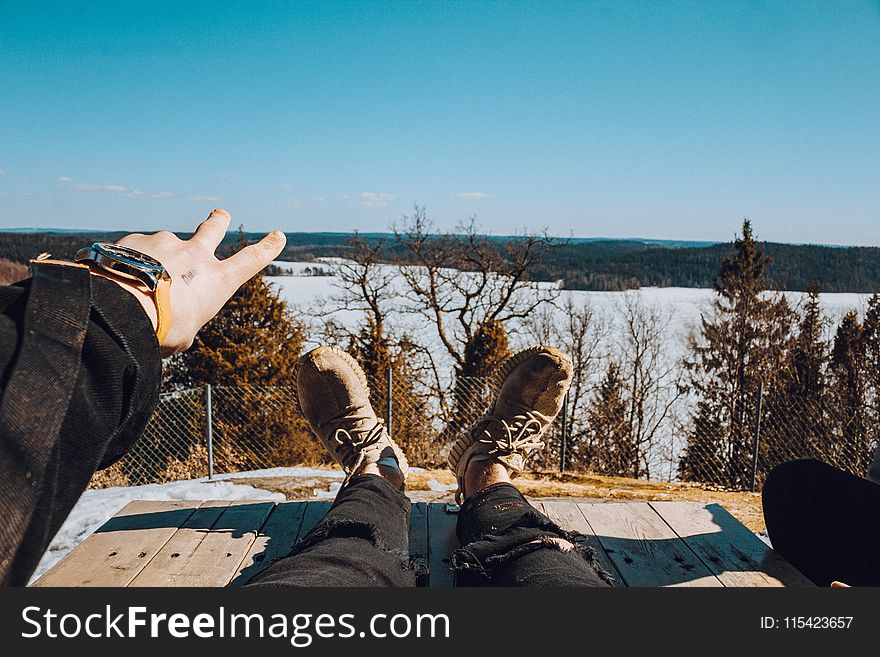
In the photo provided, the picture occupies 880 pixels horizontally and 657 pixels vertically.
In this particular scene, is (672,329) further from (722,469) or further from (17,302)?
(17,302)

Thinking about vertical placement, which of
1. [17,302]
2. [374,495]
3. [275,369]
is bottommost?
[275,369]

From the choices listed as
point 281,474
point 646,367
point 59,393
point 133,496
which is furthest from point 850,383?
point 59,393

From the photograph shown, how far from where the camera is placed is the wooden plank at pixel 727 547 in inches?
69.9

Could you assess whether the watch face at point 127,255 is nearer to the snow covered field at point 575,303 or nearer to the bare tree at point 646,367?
the snow covered field at point 575,303

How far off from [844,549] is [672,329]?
31.9 meters

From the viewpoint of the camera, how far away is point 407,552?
5.08ft

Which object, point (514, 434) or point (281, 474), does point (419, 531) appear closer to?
point (514, 434)

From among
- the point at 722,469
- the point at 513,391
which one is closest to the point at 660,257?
the point at 722,469

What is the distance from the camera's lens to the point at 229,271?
90 centimetres

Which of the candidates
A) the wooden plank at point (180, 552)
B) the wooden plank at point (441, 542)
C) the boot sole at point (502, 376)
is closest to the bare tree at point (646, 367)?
the boot sole at point (502, 376)

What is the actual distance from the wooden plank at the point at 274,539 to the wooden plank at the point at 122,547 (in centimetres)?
28

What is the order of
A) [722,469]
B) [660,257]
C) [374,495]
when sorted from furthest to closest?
1. [660,257]
2. [722,469]
3. [374,495]

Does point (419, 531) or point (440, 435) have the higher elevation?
point (419, 531)

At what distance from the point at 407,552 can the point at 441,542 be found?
0.46 metres
